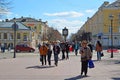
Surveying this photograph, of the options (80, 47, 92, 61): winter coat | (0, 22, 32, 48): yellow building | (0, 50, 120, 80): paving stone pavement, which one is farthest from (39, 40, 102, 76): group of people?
(0, 22, 32, 48): yellow building

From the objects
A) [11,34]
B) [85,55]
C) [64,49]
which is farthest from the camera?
[11,34]

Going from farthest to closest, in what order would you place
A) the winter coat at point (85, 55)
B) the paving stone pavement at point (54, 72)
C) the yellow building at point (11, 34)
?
the yellow building at point (11, 34) → the winter coat at point (85, 55) → the paving stone pavement at point (54, 72)

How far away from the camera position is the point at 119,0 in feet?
374

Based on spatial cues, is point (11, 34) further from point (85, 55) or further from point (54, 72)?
point (85, 55)

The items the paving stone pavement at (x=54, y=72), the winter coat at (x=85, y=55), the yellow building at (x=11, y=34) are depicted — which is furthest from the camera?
the yellow building at (x=11, y=34)

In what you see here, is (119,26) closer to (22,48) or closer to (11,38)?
(11,38)

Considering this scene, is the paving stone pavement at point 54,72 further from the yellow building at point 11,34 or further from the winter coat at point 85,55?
the yellow building at point 11,34

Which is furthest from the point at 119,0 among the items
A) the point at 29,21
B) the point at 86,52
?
the point at 86,52

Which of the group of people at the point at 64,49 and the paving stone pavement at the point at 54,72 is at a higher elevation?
the group of people at the point at 64,49

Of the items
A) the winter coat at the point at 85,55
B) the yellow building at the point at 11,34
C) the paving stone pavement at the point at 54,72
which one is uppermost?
the yellow building at the point at 11,34

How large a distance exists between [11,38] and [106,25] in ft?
84.3

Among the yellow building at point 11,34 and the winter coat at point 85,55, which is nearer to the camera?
the winter coat at point 85,55

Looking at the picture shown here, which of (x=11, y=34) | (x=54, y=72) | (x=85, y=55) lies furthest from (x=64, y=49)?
(x=11, y=34)

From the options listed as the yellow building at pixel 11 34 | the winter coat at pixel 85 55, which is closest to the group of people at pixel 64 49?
the winter coat at pixel 85 55
